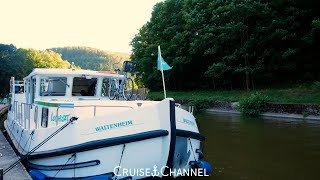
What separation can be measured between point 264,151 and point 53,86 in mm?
7865

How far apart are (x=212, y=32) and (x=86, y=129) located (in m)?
31.7

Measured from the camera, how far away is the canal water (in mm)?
10172

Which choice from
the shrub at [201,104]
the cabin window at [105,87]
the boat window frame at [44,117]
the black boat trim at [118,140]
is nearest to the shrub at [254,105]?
the shrub at [201,104]

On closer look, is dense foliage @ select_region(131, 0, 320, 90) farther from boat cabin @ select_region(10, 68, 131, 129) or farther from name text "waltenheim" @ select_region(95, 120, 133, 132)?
name text "waltenheim" @ select_region(95, 120, 133, 132)

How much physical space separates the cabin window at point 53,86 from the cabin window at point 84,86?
323 mm

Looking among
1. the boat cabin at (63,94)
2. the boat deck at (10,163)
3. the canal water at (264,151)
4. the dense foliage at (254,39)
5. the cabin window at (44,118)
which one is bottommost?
the canal water at (264,151)

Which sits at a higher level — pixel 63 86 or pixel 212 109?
pixel 63 86

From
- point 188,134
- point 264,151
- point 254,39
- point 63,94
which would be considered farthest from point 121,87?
point 254,39

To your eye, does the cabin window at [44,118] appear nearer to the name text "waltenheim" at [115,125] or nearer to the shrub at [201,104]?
the name text "waltenheim" at [115,125]

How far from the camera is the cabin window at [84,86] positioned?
11266mm

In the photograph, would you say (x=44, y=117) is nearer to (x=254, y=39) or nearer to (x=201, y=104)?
(x=201, y=104)

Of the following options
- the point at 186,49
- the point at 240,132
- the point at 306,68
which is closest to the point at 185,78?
the point at 186,49

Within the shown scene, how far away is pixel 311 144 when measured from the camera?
14086mm

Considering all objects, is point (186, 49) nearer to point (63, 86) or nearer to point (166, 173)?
point (63, 86)
